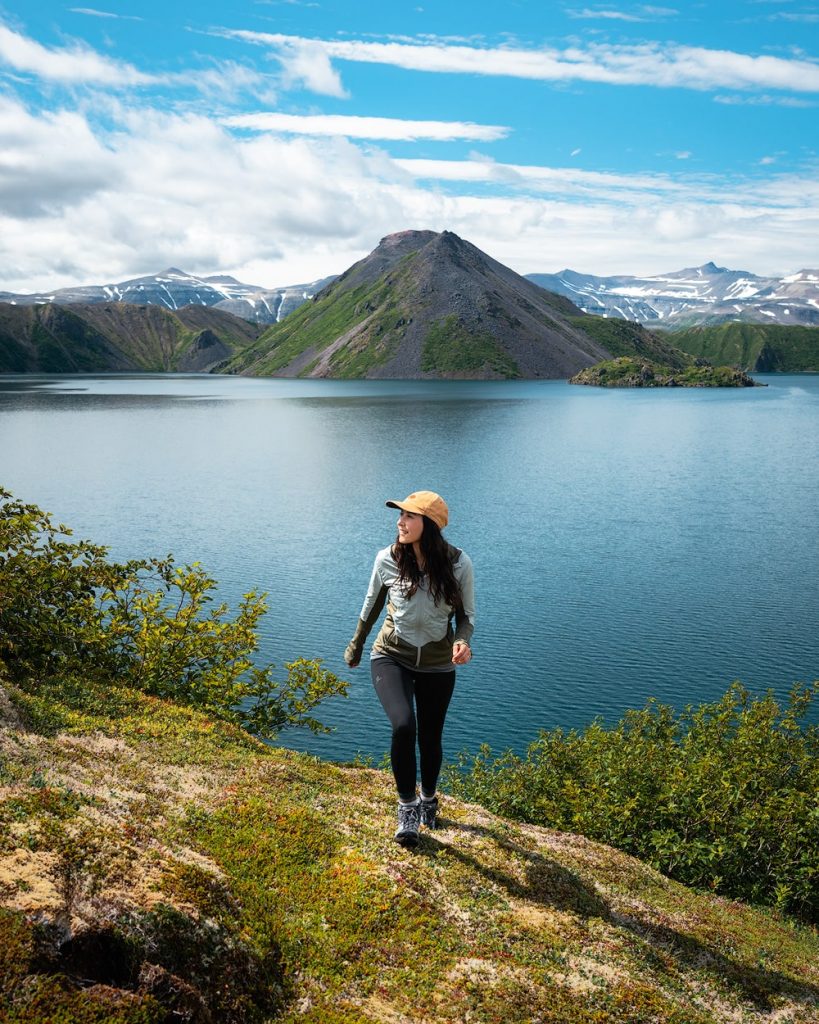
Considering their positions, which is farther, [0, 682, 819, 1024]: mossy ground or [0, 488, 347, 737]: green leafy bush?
[0, 488, 347, 737]: green leafy bush

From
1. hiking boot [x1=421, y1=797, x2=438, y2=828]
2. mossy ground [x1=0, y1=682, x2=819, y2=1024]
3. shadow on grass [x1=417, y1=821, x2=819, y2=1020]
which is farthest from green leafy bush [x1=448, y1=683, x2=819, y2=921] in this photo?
hiking boot [x1=421, y1=797, x2=438, y2=828]

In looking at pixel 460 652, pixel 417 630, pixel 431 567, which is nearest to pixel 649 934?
pixel 460 652

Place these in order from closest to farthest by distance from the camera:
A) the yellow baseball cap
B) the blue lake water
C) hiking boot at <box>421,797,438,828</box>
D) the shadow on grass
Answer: the shadow on grass < the yellow baseball cap < hiking boot at <box>421,797,438,828</box> < the blue lake water

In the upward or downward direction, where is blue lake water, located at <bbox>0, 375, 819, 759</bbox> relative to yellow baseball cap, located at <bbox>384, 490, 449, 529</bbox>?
downward

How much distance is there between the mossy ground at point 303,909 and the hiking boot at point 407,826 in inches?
7.2

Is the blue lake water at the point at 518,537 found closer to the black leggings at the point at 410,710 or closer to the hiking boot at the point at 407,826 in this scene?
the hiking boot at the point at 407,826

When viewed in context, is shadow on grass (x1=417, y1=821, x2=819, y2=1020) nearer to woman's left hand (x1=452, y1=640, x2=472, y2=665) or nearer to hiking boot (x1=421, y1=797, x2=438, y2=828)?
hiking boot (x1=421, y1=797, x2=438, y2=828)

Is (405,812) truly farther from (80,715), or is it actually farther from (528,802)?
(528,802)

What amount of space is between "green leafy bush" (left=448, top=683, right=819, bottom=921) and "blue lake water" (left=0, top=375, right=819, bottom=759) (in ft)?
33.7

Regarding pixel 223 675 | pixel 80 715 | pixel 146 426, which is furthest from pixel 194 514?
pixel 146 426

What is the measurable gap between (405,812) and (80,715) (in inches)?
237

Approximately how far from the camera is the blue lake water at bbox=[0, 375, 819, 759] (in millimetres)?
38125

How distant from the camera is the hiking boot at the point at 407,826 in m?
11.8

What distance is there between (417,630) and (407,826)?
9.69 ft
